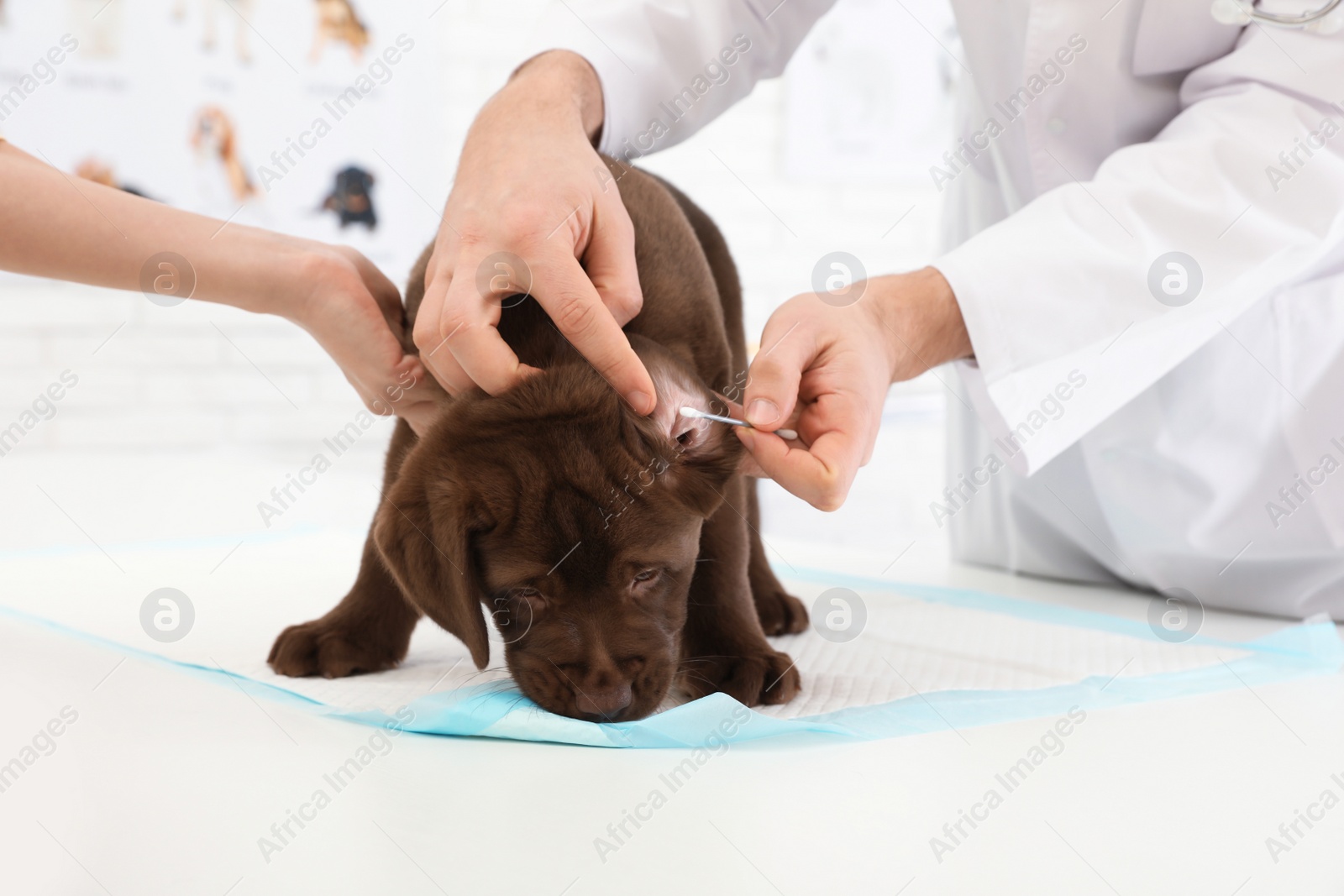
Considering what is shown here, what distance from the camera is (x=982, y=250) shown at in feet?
5.08

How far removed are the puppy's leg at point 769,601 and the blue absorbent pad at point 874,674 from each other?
3 cm

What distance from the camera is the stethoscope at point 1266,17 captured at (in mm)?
1605

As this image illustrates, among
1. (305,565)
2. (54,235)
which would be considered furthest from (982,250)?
(305,565)

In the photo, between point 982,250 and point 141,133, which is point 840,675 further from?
point 141,133

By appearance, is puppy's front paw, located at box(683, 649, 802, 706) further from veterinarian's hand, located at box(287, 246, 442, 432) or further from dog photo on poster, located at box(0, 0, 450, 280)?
dog photo on poster, located at box(0, 0, 450, 280)

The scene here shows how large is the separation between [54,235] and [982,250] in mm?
1291

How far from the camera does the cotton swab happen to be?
4.19ft

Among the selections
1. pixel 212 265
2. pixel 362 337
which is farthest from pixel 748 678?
pixel 212 265

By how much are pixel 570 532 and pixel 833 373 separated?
0.36 metres

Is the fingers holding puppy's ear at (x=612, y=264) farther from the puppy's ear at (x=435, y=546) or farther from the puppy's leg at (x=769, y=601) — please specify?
the puppy's leg at (x=769, y=601)

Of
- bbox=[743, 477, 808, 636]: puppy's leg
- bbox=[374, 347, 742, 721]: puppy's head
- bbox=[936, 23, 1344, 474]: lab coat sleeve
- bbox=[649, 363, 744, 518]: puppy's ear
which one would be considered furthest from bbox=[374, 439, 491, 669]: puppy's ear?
bbox=[936, 23, 1344, 474]: lab coat sleeve

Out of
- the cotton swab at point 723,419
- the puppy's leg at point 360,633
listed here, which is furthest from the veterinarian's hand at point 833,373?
the puppy's leg at point 360,633

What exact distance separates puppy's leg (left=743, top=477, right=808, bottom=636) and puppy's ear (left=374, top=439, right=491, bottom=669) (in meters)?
0.62

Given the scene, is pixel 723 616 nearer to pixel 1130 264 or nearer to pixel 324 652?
pixel 324 652
